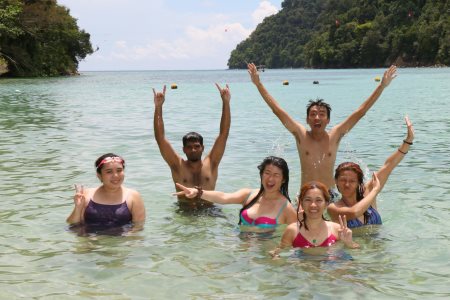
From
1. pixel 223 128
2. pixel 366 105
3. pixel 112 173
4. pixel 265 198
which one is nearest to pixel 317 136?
pixel 366 105

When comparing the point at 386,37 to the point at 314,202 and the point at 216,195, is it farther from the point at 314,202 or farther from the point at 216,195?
the point at 314,202

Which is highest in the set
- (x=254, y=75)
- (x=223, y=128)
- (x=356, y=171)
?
(x=254, y=75)

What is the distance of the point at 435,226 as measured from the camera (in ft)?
25.1

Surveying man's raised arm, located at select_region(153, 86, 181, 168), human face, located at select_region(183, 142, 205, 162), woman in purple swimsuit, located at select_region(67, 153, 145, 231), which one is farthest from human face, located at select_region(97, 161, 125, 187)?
human face, located at select_region(183, 142, 205, 162)

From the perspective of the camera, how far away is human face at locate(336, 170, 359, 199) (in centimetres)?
662

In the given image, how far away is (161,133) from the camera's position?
7.73 metres

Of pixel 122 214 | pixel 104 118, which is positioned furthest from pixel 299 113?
pixel 122 214

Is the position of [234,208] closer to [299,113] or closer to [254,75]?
A: [254,75]

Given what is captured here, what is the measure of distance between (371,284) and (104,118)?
19.4m

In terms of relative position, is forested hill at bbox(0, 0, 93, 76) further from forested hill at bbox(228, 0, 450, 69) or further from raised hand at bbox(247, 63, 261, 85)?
forested hill at bbox(228, 0, 450, 69)

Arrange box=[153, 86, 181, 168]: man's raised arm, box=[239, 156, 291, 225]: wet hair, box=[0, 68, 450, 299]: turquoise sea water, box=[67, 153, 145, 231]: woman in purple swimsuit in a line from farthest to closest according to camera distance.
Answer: box=[153, 86, 181, 168]: man's raised arm → box=[67, 153, 145, 231]: woman in purple swimsuit → box=[239, 156, 291, 225]: wet hair → box=[0, 68, 450, 299]: turquoise sea water

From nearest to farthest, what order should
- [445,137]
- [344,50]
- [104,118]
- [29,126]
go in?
[445,137]
[29,126]
[104,118]
[344,50]

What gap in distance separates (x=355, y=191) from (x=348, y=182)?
6.9 inches

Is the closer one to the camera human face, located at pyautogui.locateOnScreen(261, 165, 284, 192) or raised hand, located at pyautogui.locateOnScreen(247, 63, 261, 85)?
human face, located at pyautogui.locateOnScreen(261, 165, 284, 192)
